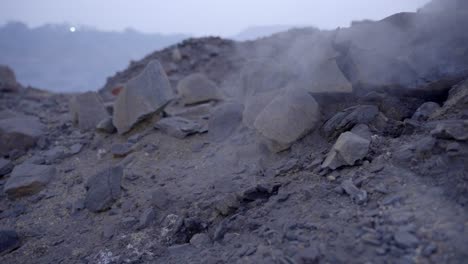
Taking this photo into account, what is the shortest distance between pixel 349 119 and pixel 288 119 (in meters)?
0.39

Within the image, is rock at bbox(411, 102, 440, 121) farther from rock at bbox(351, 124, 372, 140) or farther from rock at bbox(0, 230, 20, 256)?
rock at bbox(0, 230, 20, 256)

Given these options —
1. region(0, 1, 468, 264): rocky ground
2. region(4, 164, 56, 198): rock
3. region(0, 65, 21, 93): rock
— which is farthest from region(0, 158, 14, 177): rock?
region(0, 65, 21, 93): rock

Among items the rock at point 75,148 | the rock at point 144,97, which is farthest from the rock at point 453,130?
the rock at point 75,148

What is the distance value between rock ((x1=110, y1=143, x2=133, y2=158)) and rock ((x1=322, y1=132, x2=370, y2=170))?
1907 millimetres

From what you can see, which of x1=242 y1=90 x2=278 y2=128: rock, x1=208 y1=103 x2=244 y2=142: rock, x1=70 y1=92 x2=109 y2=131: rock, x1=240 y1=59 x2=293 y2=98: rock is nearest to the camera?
x1=242 y1=90 x2=278 y2=128: rock

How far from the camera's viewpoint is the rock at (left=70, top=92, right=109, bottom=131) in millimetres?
4293

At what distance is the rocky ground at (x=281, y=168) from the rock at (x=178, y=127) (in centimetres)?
2

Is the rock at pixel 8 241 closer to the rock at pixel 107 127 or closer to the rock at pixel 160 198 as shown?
the rock at pixel 160 198

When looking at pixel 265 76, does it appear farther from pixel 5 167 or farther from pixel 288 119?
pixel 5 167

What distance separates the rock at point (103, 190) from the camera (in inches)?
107

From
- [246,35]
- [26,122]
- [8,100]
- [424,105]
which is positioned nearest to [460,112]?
[424,105]

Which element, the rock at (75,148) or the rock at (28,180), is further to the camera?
the rock at (75,148)

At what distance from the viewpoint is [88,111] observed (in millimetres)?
4355

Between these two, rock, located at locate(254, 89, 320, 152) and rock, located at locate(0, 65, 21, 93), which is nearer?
rock, located at locate(254, 89, 320, 152)
